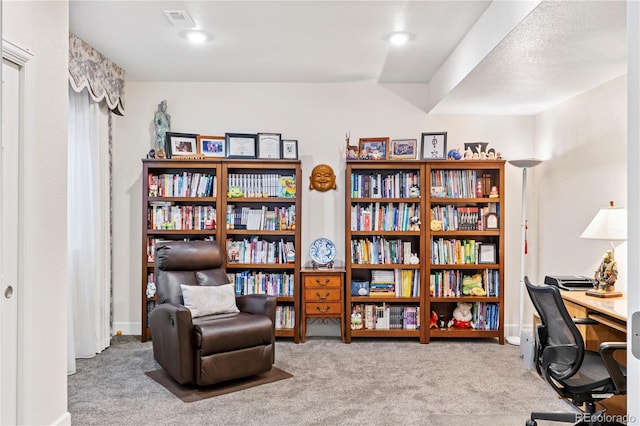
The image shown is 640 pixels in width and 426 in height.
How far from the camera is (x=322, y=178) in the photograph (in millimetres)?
4922

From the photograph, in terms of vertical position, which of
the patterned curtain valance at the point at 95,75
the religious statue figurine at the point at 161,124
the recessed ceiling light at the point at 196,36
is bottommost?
the religious statue figurine at the point at 161,124

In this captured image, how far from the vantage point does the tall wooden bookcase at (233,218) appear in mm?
4637

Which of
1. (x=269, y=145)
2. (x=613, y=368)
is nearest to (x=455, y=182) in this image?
(x=269, y=145)

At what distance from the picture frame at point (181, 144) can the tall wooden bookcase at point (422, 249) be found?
1.59 meters

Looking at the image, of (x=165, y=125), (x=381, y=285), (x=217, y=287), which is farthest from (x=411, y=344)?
(x=165, y=125)

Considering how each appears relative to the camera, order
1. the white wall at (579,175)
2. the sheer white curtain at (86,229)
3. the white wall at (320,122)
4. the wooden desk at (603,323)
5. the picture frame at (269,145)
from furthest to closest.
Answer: the white wall at (320,122), the picture frame at (269,145), the sheer white curtain at (86,229), the white wall at (579,175), the wooden desk at (603,323)

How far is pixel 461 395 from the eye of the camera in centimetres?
332

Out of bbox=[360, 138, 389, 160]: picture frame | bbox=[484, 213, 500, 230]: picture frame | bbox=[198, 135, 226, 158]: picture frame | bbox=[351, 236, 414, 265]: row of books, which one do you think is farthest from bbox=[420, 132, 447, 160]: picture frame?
bbox=[198, 135, 226, 158]: picture frame

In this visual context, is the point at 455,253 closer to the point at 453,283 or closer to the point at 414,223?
the point at 453,283

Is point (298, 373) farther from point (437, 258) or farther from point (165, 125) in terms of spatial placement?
point (165, 125)

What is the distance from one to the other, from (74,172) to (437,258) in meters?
3.47

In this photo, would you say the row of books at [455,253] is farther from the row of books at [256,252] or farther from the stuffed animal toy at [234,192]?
the stuffed animal toy at [234,192]

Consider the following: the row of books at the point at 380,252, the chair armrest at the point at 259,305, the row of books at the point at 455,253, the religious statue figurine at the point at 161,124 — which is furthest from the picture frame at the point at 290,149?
the row of books at the point at 455,253

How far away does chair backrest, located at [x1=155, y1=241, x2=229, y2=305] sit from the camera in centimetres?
390
